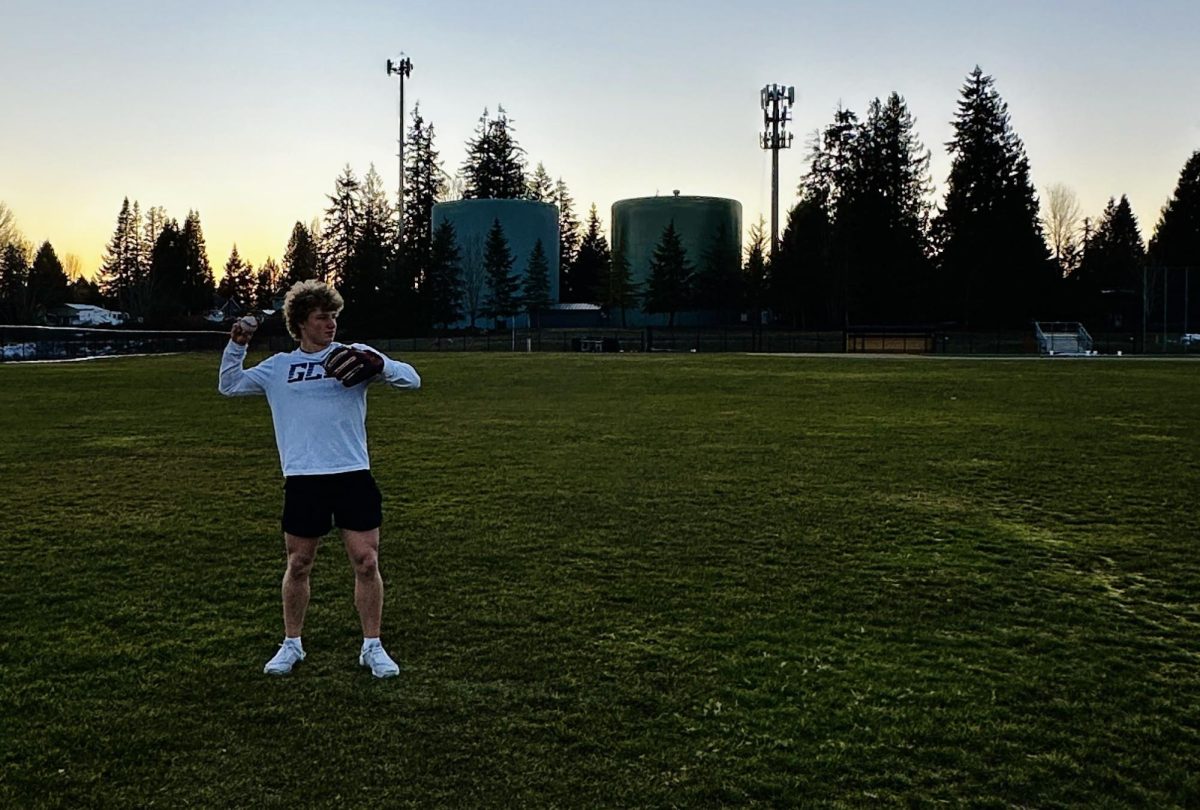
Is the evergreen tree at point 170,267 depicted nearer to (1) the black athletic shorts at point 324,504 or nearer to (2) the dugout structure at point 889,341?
(2) the dugout structure at point 889,341

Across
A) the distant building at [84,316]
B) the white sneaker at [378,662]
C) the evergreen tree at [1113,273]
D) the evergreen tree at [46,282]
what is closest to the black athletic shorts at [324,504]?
the white sneaker at [378,662]

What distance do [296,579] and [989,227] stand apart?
74.6m

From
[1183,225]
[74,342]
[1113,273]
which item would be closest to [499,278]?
[74,342]

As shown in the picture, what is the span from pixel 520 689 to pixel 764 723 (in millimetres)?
A: 1125

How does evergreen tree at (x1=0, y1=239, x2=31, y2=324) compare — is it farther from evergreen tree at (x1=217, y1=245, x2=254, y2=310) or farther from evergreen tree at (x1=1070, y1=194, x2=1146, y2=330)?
evergreen tree at (x1=1070, y1=194, x2=1146, y2=330)

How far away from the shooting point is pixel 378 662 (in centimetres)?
475

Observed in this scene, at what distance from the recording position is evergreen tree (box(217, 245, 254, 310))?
5032 inches

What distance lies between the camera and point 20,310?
247 ft

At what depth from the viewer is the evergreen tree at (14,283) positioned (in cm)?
7469

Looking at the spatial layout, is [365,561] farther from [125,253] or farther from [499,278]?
[125,253]

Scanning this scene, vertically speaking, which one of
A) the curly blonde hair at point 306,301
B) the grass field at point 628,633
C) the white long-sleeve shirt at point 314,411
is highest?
the curly blonde hair at point 306,301

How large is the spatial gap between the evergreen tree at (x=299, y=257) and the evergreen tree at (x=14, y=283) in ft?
82.5

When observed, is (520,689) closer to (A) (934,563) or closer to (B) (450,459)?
(A) (934,563)

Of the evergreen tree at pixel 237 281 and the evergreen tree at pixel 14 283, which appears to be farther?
the evergreen tree at pixel 237 281
